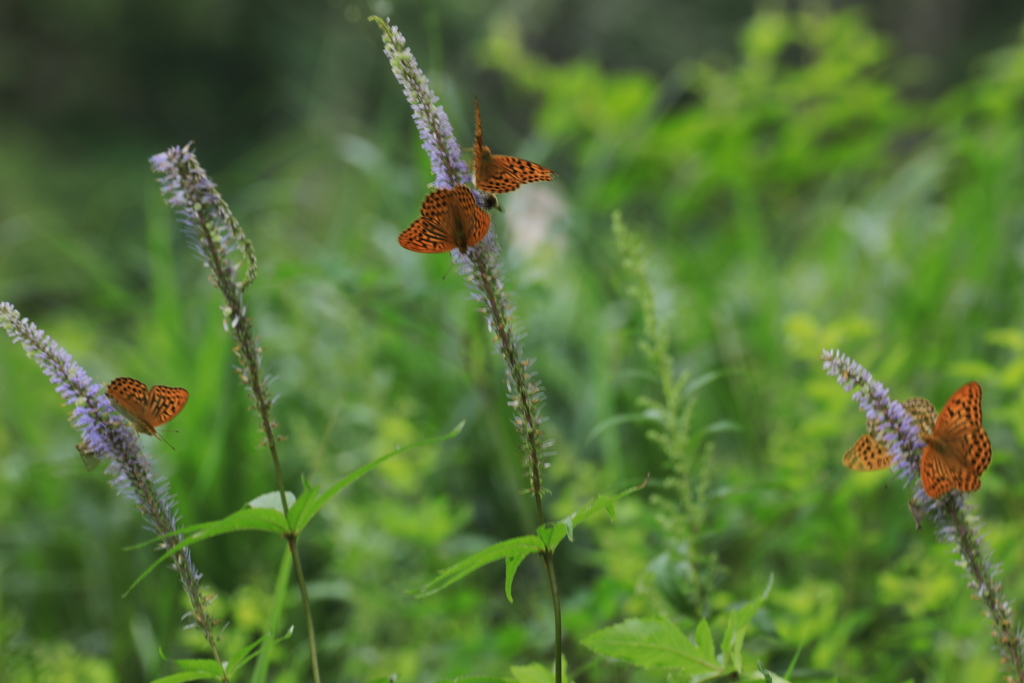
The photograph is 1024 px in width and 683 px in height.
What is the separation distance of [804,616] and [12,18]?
11.1 metres

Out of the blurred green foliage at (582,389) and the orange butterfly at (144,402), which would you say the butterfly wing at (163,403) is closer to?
the orange butterfly at (144,402)

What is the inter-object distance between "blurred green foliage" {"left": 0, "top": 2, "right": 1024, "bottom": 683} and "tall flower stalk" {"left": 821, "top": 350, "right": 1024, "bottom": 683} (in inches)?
5.1

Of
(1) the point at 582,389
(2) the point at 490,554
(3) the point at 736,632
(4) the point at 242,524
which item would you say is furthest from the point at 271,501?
(1) the point at 582,389

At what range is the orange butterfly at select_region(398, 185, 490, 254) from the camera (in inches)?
25.2

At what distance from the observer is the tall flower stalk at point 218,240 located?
65 centimetres

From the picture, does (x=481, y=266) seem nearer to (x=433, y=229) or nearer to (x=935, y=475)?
(x=433, y=229)

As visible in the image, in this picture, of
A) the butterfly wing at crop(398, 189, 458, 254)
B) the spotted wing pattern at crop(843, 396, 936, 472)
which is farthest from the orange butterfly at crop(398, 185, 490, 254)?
the spotted wing pattern at crop(843, 396, 936, 472)

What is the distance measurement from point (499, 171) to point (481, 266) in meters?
0.10

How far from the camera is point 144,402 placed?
27.8 inches

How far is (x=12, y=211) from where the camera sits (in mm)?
7527

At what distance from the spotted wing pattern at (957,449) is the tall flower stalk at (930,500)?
18 mm

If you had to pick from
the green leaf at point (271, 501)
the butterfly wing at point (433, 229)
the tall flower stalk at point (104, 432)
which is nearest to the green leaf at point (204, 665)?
the tall flower stalk at point (104, 432)

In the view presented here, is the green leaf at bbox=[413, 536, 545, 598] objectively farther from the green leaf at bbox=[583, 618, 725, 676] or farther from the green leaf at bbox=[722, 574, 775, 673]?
the green leaf at bbox=[722, 574, 775, 673]

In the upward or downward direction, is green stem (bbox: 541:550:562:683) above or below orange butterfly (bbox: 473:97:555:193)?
below
